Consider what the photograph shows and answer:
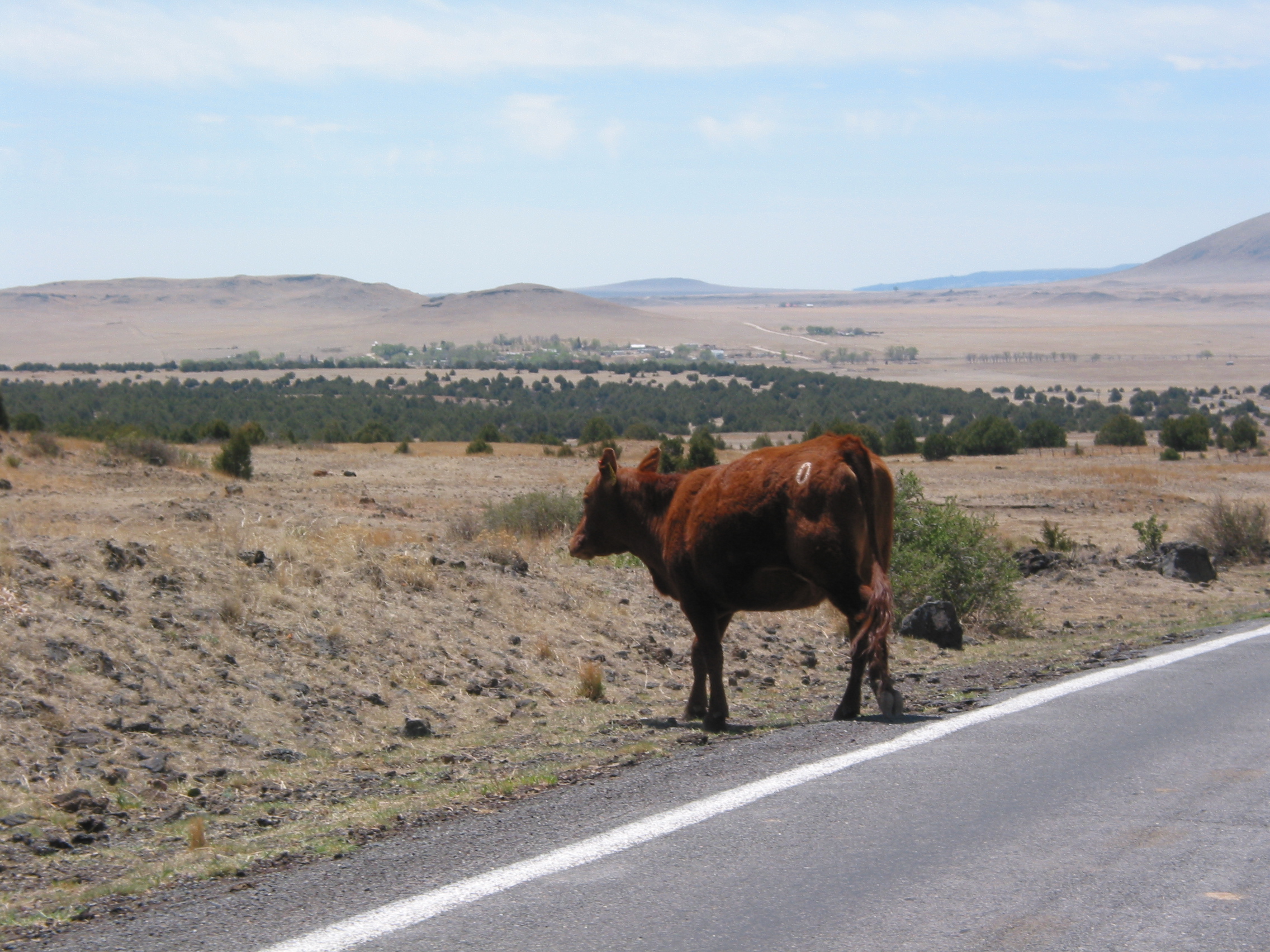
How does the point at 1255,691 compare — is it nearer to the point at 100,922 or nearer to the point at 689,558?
the point at 689,558

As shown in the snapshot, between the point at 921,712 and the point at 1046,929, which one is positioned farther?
the point at 921,712

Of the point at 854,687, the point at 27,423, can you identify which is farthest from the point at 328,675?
the point at 27,423

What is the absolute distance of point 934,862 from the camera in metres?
4.91

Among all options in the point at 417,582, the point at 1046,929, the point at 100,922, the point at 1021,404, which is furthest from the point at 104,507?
the point at 1021,404

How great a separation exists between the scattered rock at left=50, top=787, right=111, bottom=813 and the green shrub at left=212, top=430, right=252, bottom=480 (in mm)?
27196

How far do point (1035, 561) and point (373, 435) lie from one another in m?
44.6

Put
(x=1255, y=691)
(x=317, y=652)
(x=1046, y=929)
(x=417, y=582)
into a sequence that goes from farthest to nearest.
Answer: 1. (x=417, y=582)
2. (x=317, y=652)
3. (x=1255, y=691)
4. (x=1046, y=929)

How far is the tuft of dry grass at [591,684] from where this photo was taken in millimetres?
10516

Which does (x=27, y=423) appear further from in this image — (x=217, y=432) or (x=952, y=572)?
(x=952, y=572)

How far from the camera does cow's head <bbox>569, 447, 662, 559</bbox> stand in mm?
9109

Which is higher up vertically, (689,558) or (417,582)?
(689,558)

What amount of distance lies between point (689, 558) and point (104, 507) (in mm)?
16681

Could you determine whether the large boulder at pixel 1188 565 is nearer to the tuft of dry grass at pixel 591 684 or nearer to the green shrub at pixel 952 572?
the green shrub at pixel 952 572

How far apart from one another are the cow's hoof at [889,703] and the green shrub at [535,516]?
11.4 meters
